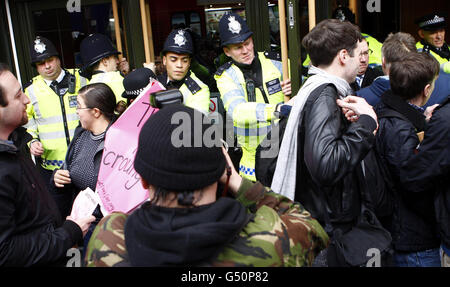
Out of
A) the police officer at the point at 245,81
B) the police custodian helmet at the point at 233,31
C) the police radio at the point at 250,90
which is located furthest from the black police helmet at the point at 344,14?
the police radio at the point at 250,90

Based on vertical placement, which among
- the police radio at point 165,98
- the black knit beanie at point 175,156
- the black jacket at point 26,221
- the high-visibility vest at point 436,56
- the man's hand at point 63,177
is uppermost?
the police radio at point 165,98

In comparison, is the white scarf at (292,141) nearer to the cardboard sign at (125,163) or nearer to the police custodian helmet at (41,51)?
the cardboard sign at (125,163)

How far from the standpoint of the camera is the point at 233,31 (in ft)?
10.6

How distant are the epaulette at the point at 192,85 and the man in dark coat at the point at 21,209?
1674 mm

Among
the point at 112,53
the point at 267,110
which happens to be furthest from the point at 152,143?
the point at 112,53

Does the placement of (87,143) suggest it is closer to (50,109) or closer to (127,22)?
(50,109)

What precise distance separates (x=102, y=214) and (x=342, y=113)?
4.44 ft

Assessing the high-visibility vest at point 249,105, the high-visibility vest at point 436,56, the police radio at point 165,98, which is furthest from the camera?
the high-visibility vest at point 436,56

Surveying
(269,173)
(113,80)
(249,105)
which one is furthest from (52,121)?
(269,173)

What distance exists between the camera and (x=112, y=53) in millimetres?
4004

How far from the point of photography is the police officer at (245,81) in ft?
10.2

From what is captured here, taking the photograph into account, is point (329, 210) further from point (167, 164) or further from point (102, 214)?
point (102, 214)

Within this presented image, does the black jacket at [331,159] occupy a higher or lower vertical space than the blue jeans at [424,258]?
higher
